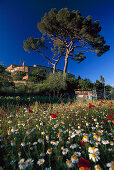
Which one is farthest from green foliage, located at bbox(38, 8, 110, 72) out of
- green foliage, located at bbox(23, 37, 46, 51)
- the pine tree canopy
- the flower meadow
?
the flower meadow

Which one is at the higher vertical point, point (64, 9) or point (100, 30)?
point (64, 9)

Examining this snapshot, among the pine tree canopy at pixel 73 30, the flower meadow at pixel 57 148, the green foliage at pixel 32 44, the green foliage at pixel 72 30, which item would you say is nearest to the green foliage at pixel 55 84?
the green foliage at pixel 72 30

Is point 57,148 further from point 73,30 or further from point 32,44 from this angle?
point 32,44

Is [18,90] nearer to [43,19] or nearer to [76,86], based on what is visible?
[76,86]

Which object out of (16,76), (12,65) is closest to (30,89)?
(16,76)

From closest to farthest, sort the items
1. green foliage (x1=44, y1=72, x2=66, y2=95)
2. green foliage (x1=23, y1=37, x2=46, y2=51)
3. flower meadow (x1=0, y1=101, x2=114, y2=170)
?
flower meadow (x1=0, y1=101, x2=114, y2=170) → green foliage (x1=44, y1=72, x2=66, y2=95) → green foliage (x1=23, y1=37, x2=46, y2=51)

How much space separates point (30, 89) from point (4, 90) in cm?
285

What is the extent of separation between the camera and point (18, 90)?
10875 millimetres

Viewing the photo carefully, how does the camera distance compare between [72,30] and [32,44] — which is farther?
[32,44]

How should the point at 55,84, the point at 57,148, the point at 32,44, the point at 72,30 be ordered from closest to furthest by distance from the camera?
the point at 57,148
the point at 55,84
the point at 72,30
the point at 32,44

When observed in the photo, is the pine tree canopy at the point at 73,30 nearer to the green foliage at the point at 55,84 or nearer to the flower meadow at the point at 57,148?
the green foliage at the point at 55,84

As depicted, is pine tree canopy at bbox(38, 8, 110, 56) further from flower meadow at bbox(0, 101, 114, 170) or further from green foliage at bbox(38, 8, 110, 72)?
flower meadow at bbox(0, 101, 114, 170)

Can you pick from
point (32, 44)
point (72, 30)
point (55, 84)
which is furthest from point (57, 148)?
point (32, 44)

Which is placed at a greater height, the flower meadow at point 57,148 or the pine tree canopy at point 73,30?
the pine tree canopy at point 73,30
